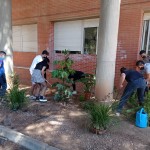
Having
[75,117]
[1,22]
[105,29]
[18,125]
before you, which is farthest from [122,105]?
[1,22]

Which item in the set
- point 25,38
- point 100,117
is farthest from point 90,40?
point 100,117

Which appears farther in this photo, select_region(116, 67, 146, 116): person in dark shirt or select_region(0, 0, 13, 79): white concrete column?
select_region(0, 0, 13, 79): white concrete column

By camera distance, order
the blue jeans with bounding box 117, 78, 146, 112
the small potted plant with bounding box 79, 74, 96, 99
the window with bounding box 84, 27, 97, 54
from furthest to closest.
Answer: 1. the window with bounding box 84, 27, 97, 54
2. the small potted plant with bounding box 79, 74, 96, 99
3. the blue jeans with bounding box 117, 78, 146, 112

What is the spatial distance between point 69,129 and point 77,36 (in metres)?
5.18

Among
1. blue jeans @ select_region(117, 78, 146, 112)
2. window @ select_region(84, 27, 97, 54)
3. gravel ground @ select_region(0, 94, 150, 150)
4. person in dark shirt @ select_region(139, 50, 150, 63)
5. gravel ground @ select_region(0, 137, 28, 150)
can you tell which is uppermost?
window @ select_region(84, 27, 97, 54)

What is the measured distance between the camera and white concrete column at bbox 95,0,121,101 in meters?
5.29

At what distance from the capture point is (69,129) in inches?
185

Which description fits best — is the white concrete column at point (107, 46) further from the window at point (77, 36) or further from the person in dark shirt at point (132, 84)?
the window at point (77, 36)

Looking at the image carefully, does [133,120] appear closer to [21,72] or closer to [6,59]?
[6,59]

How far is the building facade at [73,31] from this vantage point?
7.13m

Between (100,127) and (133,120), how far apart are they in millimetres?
1287

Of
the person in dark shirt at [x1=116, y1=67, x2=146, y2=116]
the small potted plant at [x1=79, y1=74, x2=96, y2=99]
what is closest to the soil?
the person in dark shirt at [x1=116, y1=67, x2=146, y2=116]

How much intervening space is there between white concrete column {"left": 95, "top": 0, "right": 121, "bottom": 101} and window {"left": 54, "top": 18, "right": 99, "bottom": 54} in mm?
2947

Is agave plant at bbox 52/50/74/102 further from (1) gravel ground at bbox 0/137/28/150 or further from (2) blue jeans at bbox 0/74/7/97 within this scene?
(1) gravel ground at bbox 0/137/28/150
